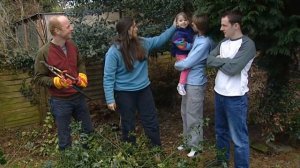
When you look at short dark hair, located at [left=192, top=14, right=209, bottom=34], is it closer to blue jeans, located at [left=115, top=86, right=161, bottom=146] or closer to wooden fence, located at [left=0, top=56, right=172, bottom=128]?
blue jeans, located at [left=115, top=86, right=161, bottom=146]

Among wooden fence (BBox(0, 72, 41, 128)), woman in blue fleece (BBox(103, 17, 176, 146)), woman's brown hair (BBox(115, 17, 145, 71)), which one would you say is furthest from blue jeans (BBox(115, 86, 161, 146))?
wooden fence (BBox(0, 72, 41, 128))

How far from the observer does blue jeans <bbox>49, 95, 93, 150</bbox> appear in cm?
401

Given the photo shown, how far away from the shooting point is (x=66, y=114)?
13.2 feet

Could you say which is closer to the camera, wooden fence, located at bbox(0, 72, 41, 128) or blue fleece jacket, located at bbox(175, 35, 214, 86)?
blue fleece jacket, located at bbox(175, 35, 214, 86)

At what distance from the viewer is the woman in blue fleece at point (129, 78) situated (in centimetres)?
418

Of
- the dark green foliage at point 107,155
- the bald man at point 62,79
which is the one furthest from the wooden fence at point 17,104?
the dark green foliage at point 107,155

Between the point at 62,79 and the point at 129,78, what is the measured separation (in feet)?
2.47

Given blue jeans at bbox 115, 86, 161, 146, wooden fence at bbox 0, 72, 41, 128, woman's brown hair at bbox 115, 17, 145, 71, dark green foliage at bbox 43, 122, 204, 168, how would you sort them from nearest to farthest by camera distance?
dark green foliage at bbox 43, 122, 204, 168 → woman's brown hair at bbox 115, 17, 145, 71 → blue jeans at bbox 115, 86, 161, 146 → wooden fence at bbox 0, 72, 41, 128

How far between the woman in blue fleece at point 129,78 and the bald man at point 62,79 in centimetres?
34

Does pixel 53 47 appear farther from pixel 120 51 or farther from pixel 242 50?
pixel 242 50

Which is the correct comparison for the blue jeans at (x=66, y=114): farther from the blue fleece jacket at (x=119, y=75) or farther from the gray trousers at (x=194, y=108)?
the gray trousers at (x=194, y=108)

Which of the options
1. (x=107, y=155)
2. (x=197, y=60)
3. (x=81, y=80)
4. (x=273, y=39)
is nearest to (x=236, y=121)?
(x=197, y=60)

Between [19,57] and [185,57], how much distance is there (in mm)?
3058

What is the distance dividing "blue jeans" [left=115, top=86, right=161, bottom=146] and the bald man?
17.2 inches
